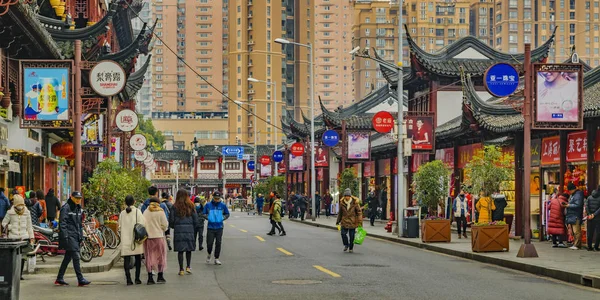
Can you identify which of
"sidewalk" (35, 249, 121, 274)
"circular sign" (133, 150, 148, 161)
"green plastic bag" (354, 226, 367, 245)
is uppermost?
"circular sign" (133, 150, 148, 161)

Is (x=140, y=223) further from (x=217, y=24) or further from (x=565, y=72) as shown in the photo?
(x=217, y=24)

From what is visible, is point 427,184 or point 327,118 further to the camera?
point 327,118

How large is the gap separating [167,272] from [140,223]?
341 centimetres

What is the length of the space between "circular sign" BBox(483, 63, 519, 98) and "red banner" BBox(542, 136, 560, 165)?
22.6ft

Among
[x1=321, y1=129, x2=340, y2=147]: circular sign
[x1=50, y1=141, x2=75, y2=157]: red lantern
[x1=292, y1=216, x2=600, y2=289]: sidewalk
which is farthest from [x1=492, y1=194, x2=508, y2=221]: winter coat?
[x1=321, y1=129, x2=340, y2=147]: circular sign

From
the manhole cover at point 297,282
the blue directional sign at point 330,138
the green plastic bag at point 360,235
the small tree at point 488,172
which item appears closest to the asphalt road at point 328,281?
the manhole cover at point 297,282

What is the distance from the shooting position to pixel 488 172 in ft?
101

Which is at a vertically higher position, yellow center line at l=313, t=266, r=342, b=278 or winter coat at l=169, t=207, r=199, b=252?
winter coat at l=169, t=207, r=199, b=252

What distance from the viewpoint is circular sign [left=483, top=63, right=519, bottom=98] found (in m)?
25.6

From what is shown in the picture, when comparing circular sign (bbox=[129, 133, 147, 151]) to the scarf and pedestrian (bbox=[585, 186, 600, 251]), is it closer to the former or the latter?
pedestrian (bbox=[585, 186, 600, 251])

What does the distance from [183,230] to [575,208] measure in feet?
41.0

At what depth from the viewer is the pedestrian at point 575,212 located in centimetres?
2780

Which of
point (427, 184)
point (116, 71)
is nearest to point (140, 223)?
point (116, 71)

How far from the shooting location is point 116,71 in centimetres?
2605
